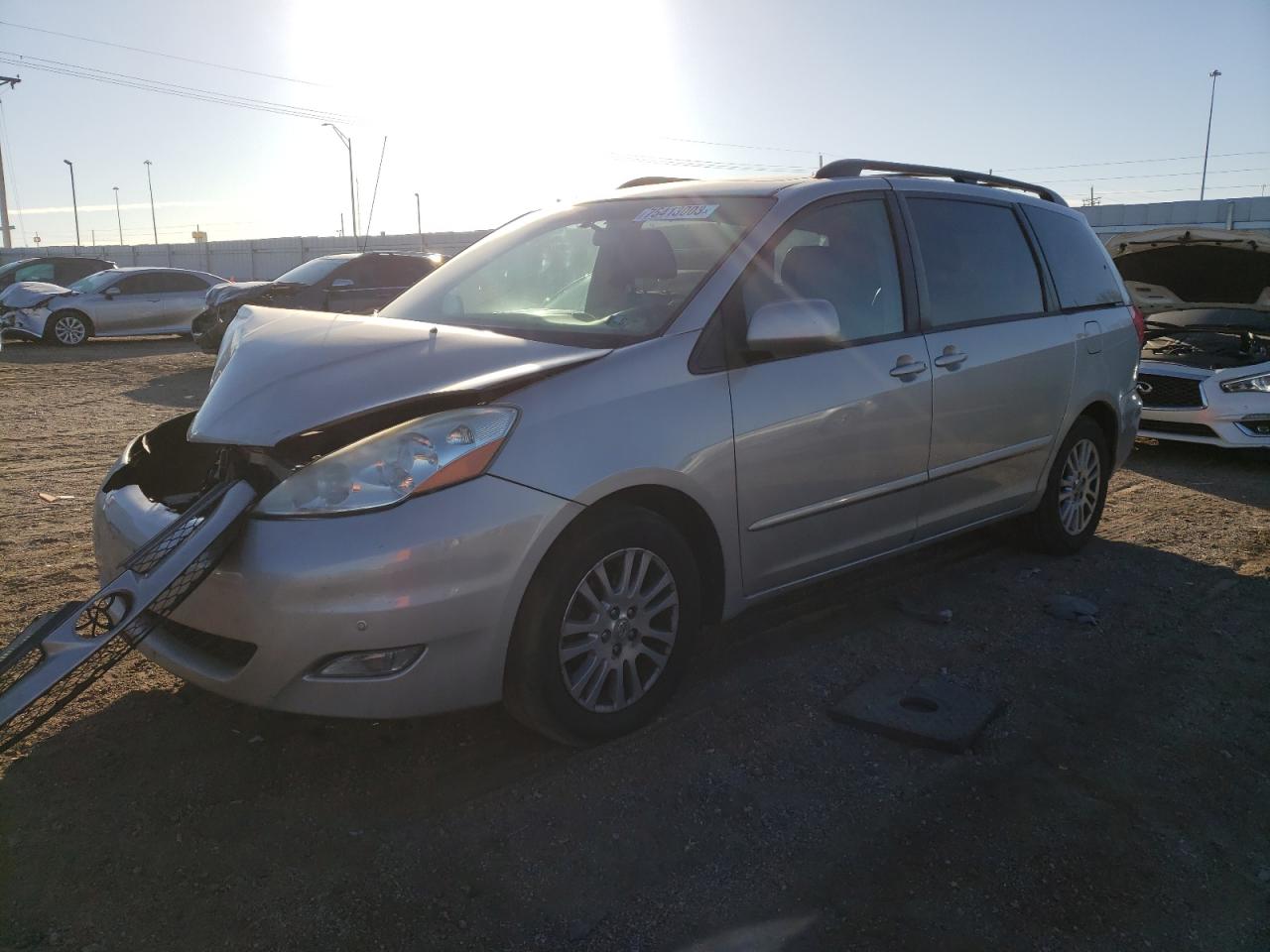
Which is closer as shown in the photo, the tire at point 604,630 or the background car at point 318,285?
the tire at point 604,630

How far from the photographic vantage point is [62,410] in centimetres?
1020

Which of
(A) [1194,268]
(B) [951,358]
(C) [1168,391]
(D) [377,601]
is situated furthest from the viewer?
(A) [1194,268]

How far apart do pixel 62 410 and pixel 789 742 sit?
9287 millimetres

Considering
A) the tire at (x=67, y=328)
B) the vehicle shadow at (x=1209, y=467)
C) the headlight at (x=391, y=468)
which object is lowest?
the vehicle shadow at (x=1209, y=467)

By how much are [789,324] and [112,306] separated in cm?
1758

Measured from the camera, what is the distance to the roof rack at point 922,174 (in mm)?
4344

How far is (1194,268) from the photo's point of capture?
31.9ft

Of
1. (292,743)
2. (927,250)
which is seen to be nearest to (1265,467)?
(927,250)

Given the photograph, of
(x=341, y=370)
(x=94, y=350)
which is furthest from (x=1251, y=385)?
(x=94, y=350)

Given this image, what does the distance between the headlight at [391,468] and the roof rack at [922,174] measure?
7.09 ft

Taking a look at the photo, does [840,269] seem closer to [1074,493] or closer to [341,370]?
[341,370]

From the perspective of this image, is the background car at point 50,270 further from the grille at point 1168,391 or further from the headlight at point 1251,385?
the headlight at point 1251,385

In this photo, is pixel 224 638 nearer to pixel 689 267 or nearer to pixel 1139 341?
pixel 689 267

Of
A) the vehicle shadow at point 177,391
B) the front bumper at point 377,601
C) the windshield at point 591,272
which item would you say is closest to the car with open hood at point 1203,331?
the windshield at point 591,272
